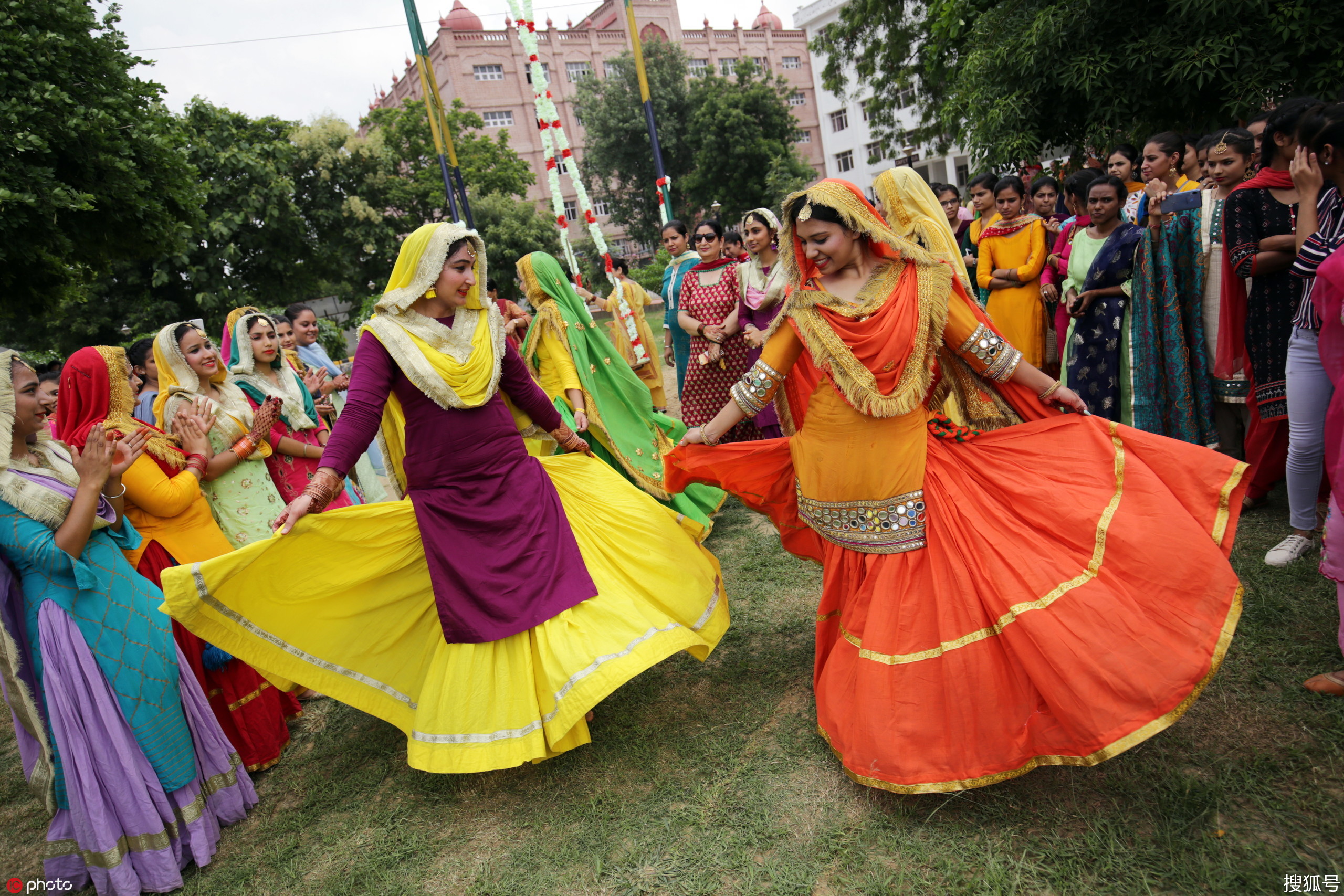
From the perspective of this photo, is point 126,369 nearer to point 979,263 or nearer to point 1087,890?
point 1087,890

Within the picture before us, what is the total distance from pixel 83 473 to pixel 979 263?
536cm

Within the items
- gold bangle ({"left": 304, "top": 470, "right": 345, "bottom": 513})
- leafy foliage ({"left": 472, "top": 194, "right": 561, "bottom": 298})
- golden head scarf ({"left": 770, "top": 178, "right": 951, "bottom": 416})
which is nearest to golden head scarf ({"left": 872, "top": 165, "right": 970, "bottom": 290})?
golden head scarf ({"left": 770, "top": 178, "right": 951, "bottom": 416})

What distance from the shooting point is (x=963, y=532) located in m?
2.40

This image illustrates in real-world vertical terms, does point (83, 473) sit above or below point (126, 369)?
below


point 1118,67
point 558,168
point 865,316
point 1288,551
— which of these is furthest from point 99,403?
point 1118,67

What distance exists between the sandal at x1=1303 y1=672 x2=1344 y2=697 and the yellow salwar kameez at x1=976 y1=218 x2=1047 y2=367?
3.18m

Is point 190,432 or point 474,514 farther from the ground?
point 190,432

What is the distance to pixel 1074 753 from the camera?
205cm

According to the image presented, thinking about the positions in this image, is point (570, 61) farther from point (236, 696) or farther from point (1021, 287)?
point (236, 696)

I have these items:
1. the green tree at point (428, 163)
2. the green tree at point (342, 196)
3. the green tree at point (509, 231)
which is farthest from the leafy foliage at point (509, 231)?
the green tree at point (342, 196)

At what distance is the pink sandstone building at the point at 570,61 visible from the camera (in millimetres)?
37250


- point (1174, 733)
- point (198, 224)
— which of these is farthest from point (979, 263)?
point (198, 224)

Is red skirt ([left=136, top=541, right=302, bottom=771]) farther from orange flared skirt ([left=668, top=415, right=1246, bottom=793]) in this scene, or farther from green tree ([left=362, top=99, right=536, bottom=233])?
green tree ([left=362, top=99, right=536, bottom=233])

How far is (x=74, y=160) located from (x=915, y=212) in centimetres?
675
